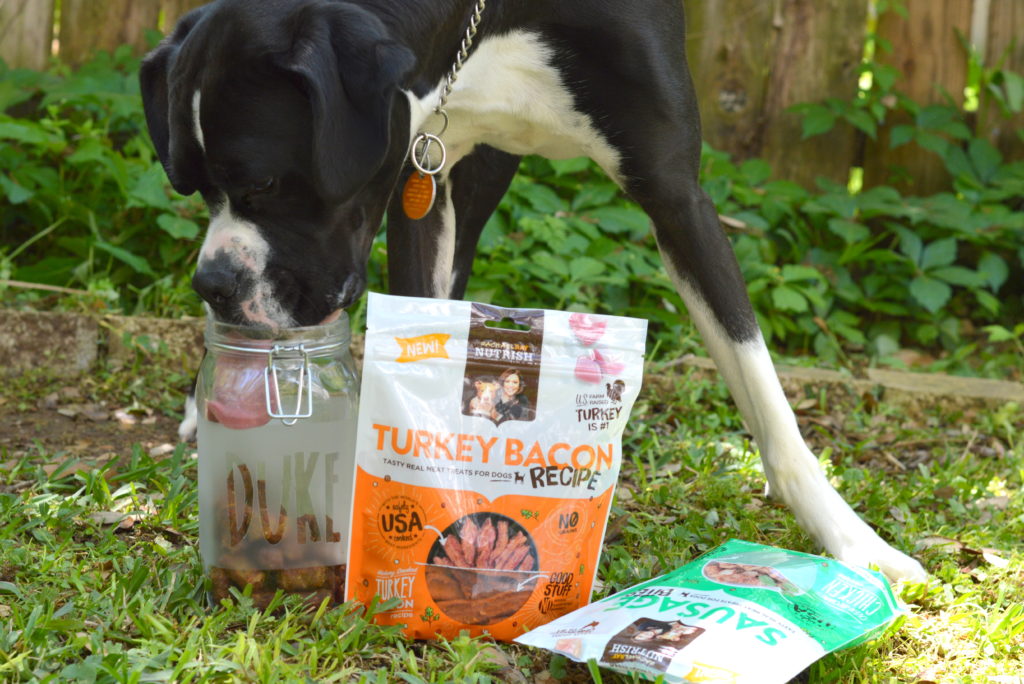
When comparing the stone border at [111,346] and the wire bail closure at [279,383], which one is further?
the stone border at [111,346]

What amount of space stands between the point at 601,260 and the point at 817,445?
1078 millimetres

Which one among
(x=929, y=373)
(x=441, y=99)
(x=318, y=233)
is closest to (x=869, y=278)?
(x=929, y=373)

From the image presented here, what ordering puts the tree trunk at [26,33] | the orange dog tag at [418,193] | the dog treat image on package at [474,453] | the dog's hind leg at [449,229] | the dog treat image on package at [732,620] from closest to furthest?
the dog treat image on package at [732,620] → the dog treat image on package at [474,453] → the orange dog tag at [418,193] → the dog's hind leg at [449,229] → the tree trunk at [26,33]

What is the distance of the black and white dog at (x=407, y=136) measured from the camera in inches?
71.9

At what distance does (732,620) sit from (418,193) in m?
1.18

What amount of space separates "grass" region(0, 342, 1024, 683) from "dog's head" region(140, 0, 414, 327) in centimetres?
50

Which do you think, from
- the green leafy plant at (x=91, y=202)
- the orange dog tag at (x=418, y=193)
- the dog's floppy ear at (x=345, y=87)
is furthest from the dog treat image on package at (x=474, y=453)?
the green leafy plant at (x=91, y=202)

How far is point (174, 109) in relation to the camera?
190cm

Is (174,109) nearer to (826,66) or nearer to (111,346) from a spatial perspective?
(111,346)

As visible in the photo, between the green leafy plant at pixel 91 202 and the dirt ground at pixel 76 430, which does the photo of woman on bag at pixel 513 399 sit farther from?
the green leafy plant at pixel 91 202

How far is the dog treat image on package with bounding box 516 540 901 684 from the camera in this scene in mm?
1518

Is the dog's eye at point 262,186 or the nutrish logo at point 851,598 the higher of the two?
the dog's eye at point 262,186

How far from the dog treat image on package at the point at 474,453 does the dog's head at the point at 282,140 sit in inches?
12.9

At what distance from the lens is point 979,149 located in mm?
4262
